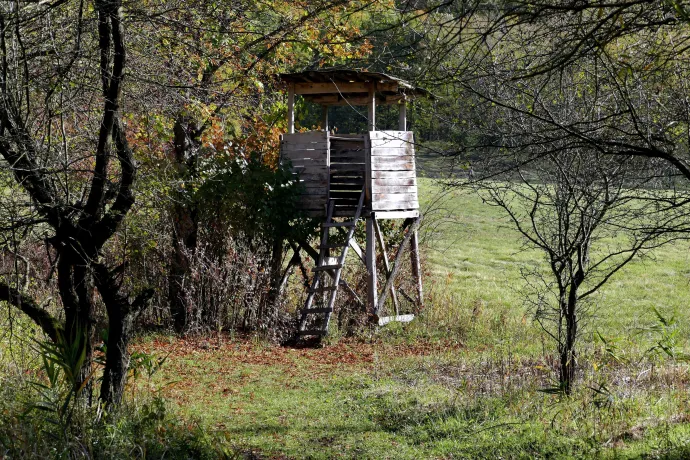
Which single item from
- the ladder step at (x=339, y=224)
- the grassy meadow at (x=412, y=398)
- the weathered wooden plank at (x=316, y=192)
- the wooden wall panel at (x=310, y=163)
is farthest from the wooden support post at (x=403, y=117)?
the grassy meadow at (x=412, y=398)

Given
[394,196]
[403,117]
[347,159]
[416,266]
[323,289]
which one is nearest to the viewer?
[323,289]

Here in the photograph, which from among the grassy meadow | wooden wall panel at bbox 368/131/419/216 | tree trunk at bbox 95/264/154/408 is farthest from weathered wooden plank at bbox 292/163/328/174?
tree trunk at bbox 95/264/154/408

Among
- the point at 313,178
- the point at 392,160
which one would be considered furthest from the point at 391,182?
the point at 313,178

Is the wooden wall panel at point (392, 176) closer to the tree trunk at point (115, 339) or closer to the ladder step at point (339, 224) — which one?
the ladder step at point (339, 224)

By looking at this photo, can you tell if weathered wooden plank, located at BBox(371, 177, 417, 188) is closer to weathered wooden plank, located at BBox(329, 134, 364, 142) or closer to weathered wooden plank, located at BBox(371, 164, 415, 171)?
weathered wooden plank, located at BBox(371, 164, 415, 171)

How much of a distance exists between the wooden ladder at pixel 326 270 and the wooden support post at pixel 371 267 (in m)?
0.40

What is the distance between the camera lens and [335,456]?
7.08m

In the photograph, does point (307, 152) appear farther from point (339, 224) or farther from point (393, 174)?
point (393, 174)

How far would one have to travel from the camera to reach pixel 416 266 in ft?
53.6

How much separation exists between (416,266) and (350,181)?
7.77ft

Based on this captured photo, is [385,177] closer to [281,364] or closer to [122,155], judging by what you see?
[281,364]

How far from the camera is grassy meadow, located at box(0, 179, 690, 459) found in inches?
262

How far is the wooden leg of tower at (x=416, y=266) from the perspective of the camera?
15996 mm

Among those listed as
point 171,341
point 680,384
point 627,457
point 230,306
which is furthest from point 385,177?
point 627,457
